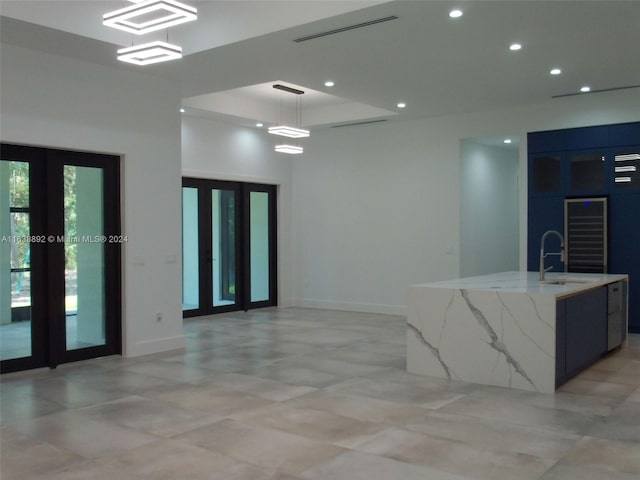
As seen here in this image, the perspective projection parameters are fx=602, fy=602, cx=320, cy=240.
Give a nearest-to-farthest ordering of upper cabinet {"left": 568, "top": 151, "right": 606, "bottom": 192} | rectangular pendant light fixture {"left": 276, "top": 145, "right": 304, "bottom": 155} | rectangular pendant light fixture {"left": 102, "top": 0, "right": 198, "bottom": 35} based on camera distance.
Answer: rectangular pendant light fixture {"left": 102, "top": 0, "right": 198, "bottom": 35} → upper cabinet {"left": 568, "top": 151, "right": 606, "bottom": 192} → rectangular pendant light fixture {"left": 276, "top": 145, "right": 304, "bottom": 155}

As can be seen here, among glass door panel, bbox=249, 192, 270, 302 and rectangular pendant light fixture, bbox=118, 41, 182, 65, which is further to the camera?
glass door panel, bbox=249, 192, 270, 302

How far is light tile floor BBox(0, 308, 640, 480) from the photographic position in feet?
12.4

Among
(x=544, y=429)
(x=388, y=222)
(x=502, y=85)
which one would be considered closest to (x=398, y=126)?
(x=388, y=222)

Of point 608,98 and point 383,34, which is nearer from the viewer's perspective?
point 383,34

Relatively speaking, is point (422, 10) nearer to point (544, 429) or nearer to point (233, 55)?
point (233, 55)

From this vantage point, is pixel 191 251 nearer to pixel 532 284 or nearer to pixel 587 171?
pixel 532 284

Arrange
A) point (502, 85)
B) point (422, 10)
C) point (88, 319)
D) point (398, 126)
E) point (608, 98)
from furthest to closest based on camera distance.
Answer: point (398, 126) → point (608, 98) → point (502, 85) → point (88, 319) → point (422, 10)

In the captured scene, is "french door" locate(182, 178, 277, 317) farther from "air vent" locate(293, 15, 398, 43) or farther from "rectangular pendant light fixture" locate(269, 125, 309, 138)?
"air vent" locate(293, 15, 398, 43)

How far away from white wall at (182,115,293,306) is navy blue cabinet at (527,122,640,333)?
4.73m

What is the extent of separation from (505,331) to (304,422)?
215 centimetres

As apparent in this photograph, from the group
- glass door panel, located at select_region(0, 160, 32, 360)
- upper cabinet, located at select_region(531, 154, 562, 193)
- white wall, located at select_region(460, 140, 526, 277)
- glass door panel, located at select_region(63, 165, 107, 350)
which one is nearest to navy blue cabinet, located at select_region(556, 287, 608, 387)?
upper cabinet, located at select_region(531, 154, 562, 193)

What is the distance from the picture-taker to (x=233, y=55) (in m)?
6.55

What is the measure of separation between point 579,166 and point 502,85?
1952 millimetres

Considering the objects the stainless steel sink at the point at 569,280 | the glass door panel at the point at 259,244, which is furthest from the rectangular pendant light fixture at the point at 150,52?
the glass door panel at the point at 259,244
